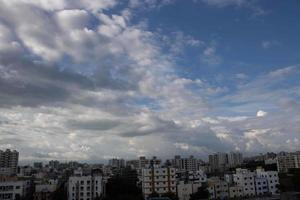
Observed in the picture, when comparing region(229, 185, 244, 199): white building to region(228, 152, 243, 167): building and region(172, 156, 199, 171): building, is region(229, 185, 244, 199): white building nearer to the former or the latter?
region(172, 156, 199, 171): building

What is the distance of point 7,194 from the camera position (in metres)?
66.8

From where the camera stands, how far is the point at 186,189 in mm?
69562

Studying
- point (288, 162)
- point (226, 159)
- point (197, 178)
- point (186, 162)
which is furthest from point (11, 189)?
point (226, 159)

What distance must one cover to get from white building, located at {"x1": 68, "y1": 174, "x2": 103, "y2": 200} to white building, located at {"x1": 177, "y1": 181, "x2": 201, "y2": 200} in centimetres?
1585

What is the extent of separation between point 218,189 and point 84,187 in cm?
2724

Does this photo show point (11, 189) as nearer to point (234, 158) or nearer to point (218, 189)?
point (218, 189)

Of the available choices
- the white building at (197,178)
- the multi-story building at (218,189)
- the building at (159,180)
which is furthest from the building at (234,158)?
the building at (159,180)

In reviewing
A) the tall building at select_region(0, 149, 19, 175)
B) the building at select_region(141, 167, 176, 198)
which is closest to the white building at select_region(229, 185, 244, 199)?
the building at select_region(141, 167, 176, 198)

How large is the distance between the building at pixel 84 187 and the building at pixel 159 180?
936 cm

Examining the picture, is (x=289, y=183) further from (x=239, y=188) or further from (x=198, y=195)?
(x=198, y=195)

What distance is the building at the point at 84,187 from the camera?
6869 centimetres

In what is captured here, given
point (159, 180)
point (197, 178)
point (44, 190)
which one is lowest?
point (44, 190)

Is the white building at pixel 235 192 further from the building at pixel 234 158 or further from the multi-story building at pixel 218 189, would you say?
the building at pixel 234 158

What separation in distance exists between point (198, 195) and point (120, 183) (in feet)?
53.3
